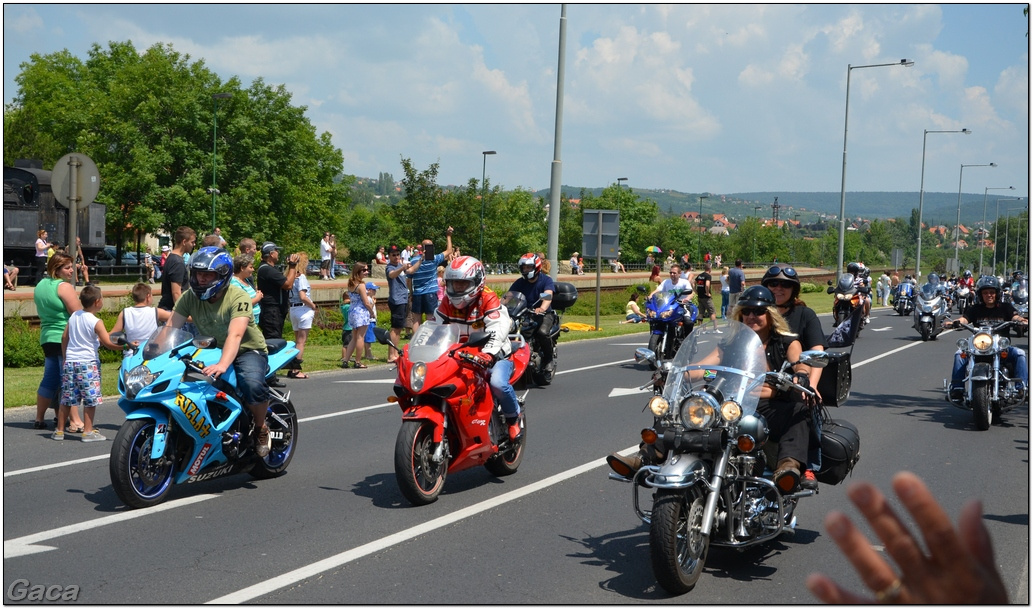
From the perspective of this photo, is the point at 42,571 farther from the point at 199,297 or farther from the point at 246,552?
the point at 199,297

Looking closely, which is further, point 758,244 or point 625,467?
point 758,244

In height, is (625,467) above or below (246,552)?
above

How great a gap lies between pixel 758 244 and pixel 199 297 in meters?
92.9

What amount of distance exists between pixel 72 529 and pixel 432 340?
270 centimetres

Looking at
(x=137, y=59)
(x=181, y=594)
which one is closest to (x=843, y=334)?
(x=181, y=594)

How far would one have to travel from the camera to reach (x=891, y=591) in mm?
1837

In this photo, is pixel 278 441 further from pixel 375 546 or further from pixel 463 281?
pixel 375 546

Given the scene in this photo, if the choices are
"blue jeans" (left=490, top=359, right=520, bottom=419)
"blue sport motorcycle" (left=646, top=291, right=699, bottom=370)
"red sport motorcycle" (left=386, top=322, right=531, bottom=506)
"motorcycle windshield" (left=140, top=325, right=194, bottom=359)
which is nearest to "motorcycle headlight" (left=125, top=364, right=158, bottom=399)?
"motorcycle windshield" (left=140, top=325, right=194, bottom=359)

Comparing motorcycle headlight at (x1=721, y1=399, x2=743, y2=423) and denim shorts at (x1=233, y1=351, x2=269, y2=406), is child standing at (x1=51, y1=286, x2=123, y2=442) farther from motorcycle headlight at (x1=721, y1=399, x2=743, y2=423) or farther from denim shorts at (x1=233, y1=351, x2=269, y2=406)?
motorcycle headlight at (x1=721, y1=399, x2=743, y2=423)

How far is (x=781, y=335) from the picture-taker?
21.6ft

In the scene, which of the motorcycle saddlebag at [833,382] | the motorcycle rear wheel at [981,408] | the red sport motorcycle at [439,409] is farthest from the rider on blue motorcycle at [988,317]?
the red sport motorcycle at [439,409]

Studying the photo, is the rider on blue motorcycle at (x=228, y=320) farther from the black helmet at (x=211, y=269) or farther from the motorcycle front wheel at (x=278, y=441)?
the motorcycle front wheel at (x=278, y=441)

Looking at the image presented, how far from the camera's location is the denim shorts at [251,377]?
764 centimetres

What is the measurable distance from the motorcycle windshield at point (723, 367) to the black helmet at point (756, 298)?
350mm
